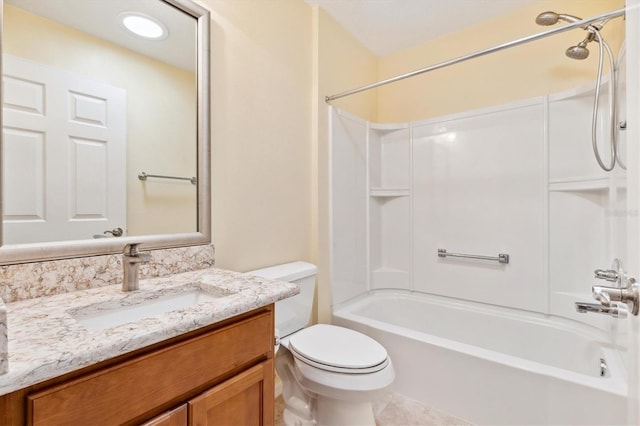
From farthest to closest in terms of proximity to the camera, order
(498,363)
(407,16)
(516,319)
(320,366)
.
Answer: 1. (407,16)
2. (516,319)
3. (498,363)
4. (320,366)

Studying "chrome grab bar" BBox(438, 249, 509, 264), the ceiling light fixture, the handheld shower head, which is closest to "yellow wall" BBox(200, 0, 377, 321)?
the ceiling light fixture

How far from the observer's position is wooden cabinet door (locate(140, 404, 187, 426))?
2.18 ft

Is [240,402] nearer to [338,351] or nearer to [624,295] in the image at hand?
[338,351]

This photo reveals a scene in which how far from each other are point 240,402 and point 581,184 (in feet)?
7.03

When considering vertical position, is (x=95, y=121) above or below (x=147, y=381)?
above

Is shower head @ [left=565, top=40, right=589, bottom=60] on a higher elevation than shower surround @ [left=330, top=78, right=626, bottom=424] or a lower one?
higher

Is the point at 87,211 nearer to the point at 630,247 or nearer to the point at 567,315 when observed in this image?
the point at 630,247

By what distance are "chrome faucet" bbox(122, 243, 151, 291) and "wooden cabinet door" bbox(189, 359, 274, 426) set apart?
436 mm

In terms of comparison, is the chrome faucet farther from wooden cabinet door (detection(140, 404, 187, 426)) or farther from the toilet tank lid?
the toilet tank lid

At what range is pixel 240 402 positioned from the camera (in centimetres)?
85

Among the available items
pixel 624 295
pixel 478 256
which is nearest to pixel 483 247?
pixel 478 256

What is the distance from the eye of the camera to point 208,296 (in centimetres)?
106

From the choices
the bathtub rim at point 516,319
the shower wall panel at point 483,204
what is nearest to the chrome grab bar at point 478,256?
the shower wall panel at point 483,204

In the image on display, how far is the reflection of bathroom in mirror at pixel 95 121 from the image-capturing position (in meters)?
0.89
